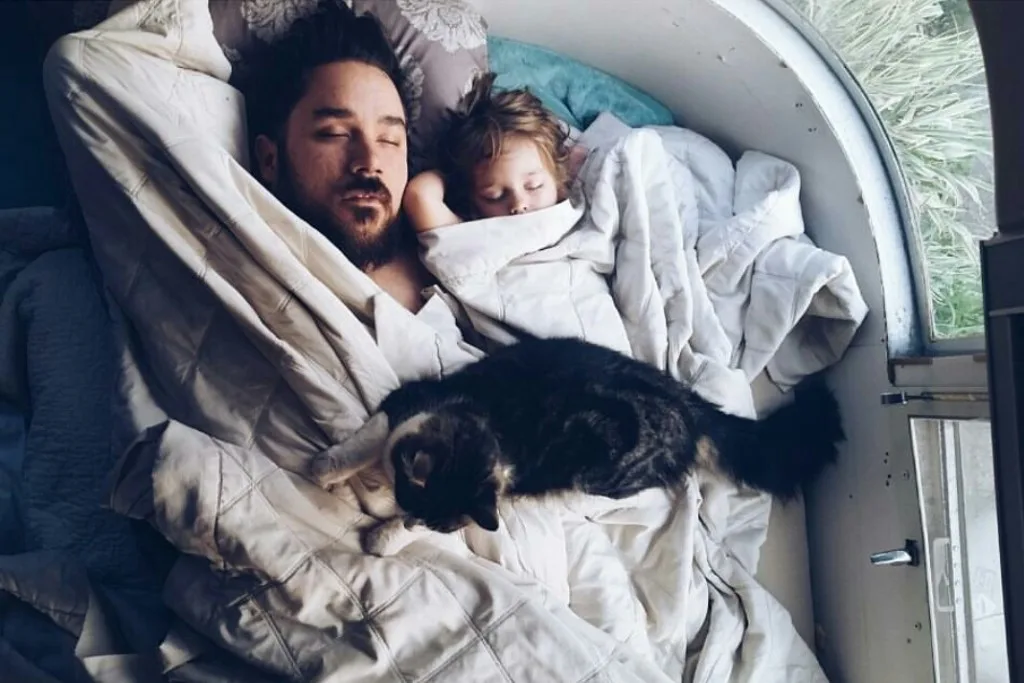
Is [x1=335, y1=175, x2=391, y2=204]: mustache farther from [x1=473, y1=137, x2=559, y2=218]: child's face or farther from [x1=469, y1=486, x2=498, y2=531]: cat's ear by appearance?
[x1=469, y1=486, x2=498, y2=531]: cat's ear

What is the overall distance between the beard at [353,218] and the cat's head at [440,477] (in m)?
0.27

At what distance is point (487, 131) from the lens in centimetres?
130

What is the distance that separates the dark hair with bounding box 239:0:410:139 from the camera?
1.23 meters

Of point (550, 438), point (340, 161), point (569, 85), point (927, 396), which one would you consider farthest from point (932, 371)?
point (340, 161)

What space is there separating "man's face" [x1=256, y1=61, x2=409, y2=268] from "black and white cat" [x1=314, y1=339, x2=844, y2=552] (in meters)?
0.25

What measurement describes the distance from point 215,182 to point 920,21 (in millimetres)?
998

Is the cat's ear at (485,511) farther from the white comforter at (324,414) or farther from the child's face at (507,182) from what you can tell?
the child's face at (507,182)

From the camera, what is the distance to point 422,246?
1274 millimetres

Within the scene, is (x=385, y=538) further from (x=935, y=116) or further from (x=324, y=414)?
(x=935, y=116)

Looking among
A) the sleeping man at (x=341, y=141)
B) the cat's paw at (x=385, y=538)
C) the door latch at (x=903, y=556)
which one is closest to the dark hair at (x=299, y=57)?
the sleeping man at (x=341, y=141)

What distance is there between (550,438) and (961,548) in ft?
1.97

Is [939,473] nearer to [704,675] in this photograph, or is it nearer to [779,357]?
[779,357]

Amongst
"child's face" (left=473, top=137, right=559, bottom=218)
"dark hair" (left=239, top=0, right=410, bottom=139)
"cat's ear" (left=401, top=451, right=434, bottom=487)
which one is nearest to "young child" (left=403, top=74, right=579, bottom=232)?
"child's face" (left=473, top=137, right=559, bottom=218)

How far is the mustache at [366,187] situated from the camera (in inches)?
47.8
